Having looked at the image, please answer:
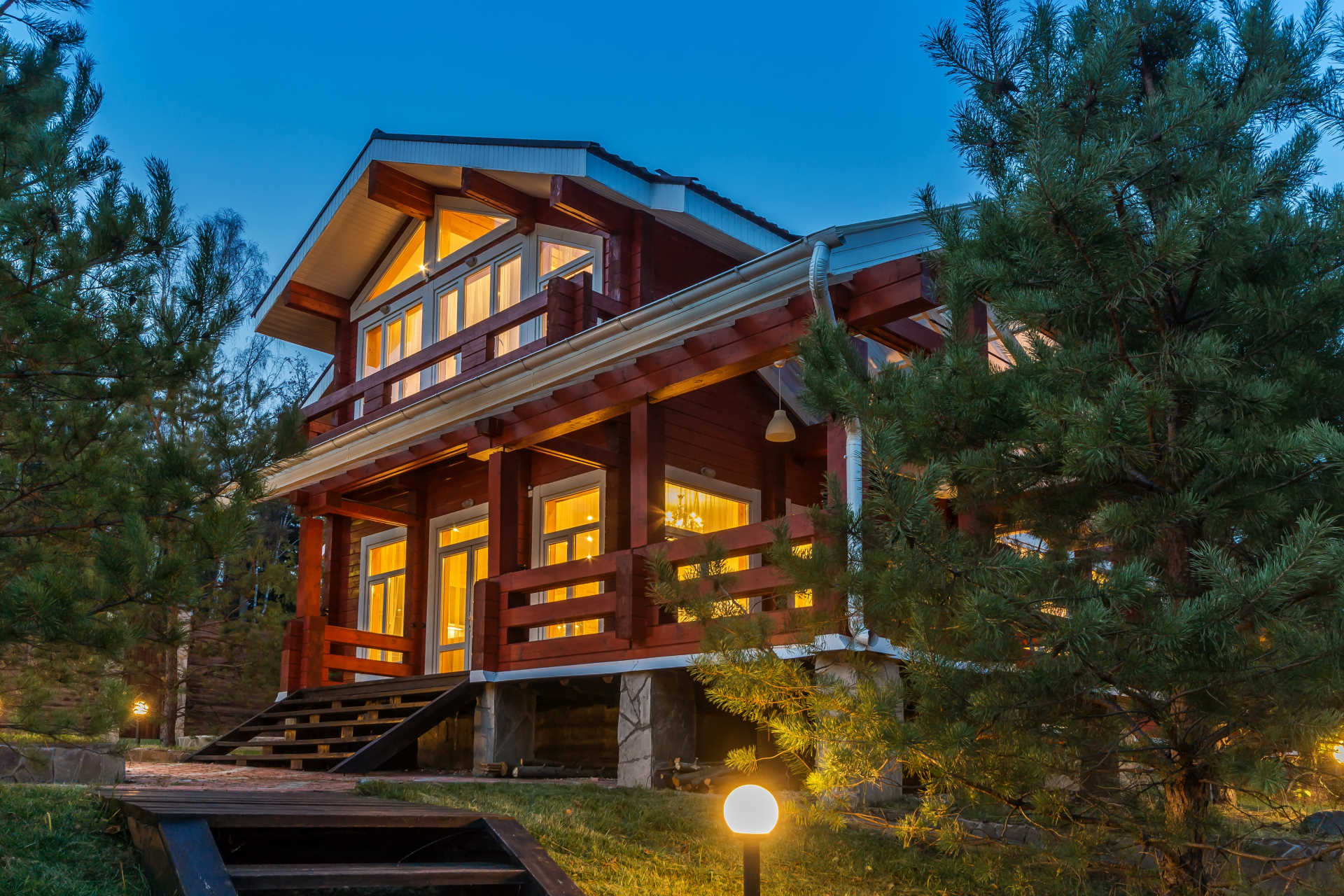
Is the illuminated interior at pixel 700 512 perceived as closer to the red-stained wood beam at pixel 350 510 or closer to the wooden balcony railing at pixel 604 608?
the wooden balcony railing at pixel 604 608

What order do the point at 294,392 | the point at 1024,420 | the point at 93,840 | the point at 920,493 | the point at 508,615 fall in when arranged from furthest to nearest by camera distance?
the point at 294,392, the point at 508,615, the point at 1024,420, the point at 93,840, the point at 920,493

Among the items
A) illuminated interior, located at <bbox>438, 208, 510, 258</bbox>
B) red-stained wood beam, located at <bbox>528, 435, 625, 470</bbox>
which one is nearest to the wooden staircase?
red-stained wood beam, located at <bbox>528, 435, 625, 470</bbox>

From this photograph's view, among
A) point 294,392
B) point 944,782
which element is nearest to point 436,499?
point 944,782

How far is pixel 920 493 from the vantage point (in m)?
4.04

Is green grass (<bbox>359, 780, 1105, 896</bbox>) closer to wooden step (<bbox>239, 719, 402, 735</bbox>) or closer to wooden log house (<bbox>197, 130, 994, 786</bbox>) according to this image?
wooden log house (<bbox>197, 130, 994, 786</bbox>)

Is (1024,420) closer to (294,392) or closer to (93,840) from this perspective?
(93,840)

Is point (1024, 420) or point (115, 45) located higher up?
point (115, 45)

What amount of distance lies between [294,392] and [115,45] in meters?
203

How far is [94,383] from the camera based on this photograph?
17.7ft

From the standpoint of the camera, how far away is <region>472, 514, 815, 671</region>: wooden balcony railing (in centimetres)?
803

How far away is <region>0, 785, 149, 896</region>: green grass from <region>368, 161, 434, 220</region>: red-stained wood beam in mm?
8819

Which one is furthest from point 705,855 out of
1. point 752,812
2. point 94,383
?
point 94,383

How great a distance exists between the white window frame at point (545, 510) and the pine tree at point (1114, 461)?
20.1 feet

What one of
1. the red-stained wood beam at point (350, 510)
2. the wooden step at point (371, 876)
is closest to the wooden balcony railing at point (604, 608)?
the red-stained wood beam at point (350, 510)
